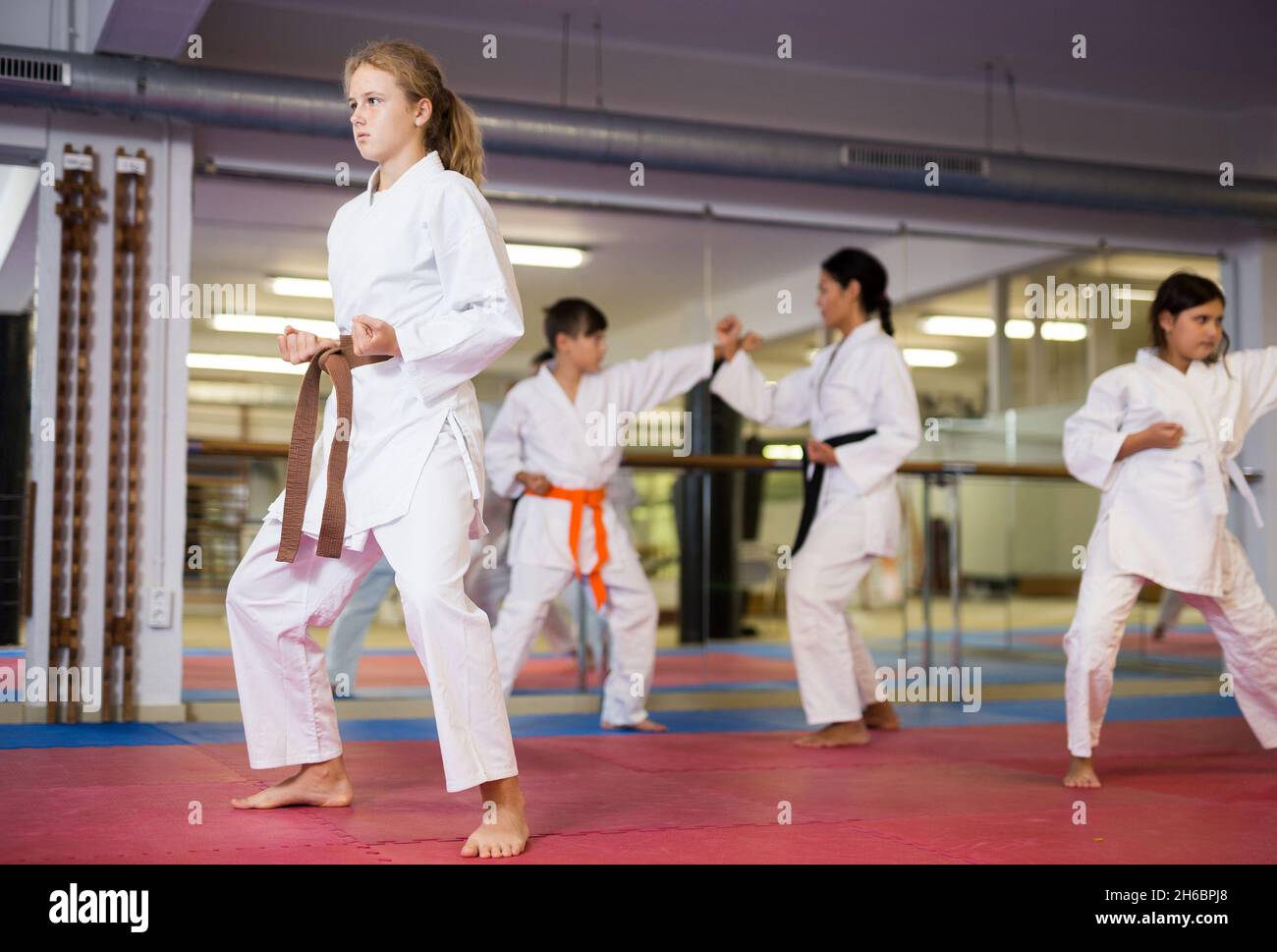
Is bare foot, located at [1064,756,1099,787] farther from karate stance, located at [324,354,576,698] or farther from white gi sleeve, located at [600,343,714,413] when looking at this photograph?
karate stance, located at [324,354,576,698]

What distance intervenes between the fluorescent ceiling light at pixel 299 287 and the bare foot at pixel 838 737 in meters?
2.69

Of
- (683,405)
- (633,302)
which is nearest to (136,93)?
(633,302)

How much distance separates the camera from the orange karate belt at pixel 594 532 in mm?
5176

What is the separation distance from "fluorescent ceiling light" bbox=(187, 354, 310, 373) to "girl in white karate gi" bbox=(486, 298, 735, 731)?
102 cm

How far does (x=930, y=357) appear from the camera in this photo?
7.19 metres

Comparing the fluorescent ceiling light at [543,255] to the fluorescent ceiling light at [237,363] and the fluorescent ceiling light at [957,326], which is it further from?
the fluorescent ceiling light at [957,326]

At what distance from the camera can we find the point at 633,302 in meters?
6.38

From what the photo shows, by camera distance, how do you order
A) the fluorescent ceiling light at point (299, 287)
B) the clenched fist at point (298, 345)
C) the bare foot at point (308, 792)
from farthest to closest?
the fluorescent ceiling light at point (299, 287), the bare foot at point (308, 792), the clenched fist at point (298, 345)

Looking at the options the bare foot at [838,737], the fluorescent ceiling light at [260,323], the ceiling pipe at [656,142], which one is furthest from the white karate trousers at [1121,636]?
the fluorescent ceiling light at [260,323]

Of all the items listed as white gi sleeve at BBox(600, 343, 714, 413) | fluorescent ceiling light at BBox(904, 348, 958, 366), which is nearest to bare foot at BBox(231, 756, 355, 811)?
white gi sleeve at BBox(600, 343, 714, 413)

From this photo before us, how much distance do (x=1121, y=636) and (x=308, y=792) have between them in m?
2.27

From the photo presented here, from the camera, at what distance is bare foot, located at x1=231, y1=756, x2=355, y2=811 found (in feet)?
10.3

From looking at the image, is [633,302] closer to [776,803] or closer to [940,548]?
[940,548]

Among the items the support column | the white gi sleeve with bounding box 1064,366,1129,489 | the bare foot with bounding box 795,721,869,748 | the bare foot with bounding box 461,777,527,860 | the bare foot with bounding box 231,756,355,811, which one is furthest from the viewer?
the support column
